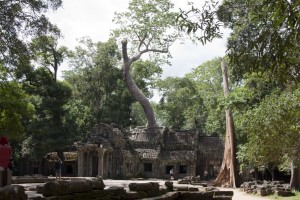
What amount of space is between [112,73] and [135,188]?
3338cm

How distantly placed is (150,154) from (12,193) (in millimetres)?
31975

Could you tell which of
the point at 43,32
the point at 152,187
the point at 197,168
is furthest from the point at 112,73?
the point at 152,187

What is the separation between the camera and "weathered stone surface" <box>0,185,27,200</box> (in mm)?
5177

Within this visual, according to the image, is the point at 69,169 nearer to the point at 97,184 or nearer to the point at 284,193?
the point at 284,193

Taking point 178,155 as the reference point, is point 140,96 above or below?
above

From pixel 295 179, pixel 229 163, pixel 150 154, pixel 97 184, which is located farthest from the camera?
pixel 150 154

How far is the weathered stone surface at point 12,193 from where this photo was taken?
5.18m

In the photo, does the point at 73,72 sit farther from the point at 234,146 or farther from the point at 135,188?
the point at 135,188

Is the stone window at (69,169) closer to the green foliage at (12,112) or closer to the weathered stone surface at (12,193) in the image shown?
the green foliage at (12,112)

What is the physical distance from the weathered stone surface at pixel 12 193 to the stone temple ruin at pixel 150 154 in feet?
89.4

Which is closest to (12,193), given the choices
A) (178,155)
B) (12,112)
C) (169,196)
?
(169,196)

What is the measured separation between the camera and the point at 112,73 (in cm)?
4397

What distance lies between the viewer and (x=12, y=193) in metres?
5.36

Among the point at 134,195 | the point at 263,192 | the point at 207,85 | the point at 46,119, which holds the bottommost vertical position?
the point at 263,192
